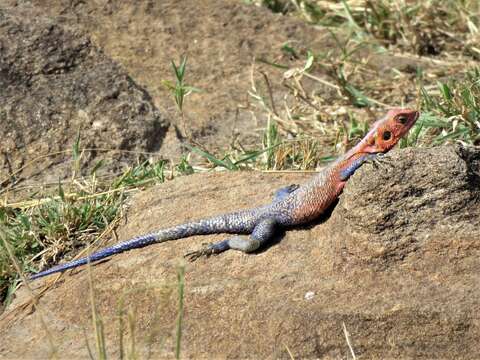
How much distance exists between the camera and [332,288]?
3.48 meters

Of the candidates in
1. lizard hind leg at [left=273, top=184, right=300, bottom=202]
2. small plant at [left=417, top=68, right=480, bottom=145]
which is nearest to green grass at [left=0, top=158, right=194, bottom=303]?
lizard hind leg at [left=273, top=184, right=300, bottom=202]

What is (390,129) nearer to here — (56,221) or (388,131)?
(388,131)

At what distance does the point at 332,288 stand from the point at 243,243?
56cm

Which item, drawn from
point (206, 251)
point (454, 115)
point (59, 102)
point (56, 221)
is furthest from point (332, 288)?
point (59, 102)

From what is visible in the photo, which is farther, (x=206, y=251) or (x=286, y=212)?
(x=286, y=212)

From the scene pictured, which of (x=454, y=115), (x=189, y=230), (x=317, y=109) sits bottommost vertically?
(x=317, y=109)

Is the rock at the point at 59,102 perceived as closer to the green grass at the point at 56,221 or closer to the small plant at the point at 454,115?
the green grass at the point at 56,221

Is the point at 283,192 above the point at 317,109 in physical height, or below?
above

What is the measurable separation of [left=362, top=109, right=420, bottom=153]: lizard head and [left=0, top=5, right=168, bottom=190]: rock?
1.93 metres

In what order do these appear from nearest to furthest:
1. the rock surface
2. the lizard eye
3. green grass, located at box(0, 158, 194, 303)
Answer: the rock surface
the lizard eye
green grass, located at box(0, 158, 194, 303)

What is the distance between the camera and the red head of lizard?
13.0 ft

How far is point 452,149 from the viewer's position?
3.70 metres

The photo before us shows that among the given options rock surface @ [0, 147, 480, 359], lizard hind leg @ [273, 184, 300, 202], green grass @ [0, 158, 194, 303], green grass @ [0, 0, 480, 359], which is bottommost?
green grass @ [0, 0, 480, 359]

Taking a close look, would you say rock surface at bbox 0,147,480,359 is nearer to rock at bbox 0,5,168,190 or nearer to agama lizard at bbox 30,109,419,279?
agama lizard at bbox 30,109,419,279
